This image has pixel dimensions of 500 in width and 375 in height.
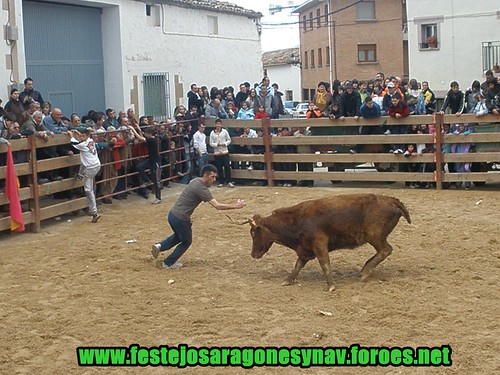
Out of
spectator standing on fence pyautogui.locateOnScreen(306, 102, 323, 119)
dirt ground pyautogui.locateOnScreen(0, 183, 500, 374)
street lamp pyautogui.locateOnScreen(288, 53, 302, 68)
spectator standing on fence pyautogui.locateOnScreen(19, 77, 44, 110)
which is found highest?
street lamp pyautogui.locateOnScreen(288, 53, 302, 68)

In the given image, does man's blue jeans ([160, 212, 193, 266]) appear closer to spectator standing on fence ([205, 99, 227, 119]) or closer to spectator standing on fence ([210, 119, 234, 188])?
spectator standing on fence ([210, 119, 234, 188])

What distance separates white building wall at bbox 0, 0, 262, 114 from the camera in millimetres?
20803

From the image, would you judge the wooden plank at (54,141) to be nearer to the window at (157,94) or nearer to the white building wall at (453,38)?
the window at (157,94)

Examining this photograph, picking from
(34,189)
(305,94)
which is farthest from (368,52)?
(34,189)

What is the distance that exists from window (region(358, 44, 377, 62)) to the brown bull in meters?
39.7

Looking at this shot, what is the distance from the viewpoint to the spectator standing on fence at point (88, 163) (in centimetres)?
1430

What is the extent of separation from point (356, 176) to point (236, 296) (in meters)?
8.55

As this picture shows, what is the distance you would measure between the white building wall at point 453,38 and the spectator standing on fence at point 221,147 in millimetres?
18102

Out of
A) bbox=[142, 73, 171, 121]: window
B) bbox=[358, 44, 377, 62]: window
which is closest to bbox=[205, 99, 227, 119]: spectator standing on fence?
bbox=[142, 73, 171, 121]: window

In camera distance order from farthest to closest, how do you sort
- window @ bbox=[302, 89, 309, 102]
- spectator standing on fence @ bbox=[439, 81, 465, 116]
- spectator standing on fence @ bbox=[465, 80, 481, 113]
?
1. window @ bbox=[302, 89, 309, 102]
2. spectator standing on fence @ bbox=[439, 81, 465, 116]
3. spectator standing on fence @ bbox=[465, 80, 481, 113]

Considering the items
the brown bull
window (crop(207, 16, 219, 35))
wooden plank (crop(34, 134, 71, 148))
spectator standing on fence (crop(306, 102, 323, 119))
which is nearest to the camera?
the brown bull

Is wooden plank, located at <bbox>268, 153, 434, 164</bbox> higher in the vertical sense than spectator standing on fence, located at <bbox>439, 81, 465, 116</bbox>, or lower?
lower

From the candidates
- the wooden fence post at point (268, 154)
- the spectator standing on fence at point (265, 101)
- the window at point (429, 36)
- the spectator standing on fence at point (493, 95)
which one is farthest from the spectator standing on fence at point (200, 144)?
the window at point (429, 36)

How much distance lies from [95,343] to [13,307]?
1839 mm
